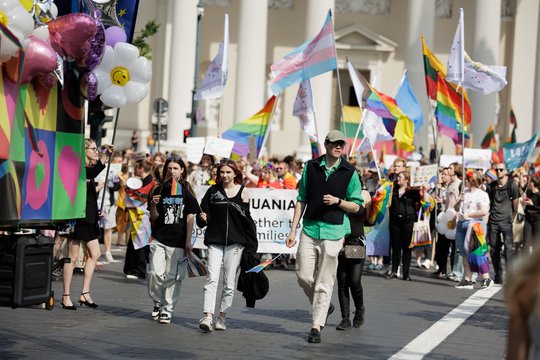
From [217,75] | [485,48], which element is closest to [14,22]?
[217,75]

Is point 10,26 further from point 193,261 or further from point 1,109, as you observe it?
point 193,261

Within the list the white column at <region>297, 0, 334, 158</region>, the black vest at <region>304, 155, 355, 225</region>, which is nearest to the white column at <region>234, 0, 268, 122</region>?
the white column at <region>297, 0, 334, 158</region>

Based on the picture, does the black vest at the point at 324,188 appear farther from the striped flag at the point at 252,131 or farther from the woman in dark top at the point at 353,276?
the striped flag at the point at 252,131

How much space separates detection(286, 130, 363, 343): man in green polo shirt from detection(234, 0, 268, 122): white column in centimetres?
3216

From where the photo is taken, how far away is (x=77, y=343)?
10.4m

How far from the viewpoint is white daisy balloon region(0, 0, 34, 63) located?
760 cm

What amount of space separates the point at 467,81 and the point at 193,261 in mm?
10409

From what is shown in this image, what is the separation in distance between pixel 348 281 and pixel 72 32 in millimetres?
4744

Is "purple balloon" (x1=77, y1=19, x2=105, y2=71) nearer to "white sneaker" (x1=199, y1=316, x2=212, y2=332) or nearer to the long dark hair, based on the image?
the long dark hair

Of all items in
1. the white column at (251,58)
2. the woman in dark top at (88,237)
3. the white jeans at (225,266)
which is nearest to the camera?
the white jeans at (225,266)

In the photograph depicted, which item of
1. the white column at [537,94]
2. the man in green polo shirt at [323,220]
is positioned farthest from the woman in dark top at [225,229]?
the white column at [537,94]

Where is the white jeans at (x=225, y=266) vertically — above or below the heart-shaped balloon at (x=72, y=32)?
below

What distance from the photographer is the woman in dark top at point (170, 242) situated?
40.2 ft

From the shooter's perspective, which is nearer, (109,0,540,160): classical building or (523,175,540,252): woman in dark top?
(523,175,540,252): woman in dark top
